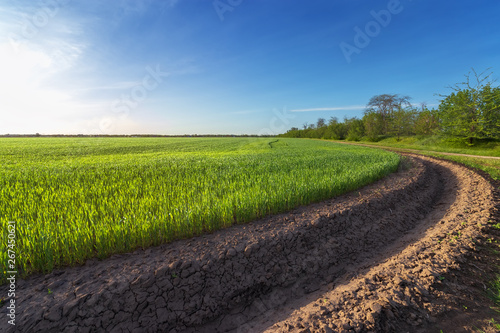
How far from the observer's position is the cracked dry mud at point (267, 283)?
256cm

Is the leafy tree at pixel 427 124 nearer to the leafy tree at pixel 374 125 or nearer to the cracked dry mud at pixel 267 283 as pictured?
the leafy tree at pixel 374 125

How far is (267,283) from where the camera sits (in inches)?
135

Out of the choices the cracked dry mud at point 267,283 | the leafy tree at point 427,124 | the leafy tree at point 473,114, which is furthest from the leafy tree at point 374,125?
→ the cracked dry mud at point 267,283

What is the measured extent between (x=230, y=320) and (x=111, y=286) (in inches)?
66.3

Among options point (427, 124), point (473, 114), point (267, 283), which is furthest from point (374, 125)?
point (267, 283)

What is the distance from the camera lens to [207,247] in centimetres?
365

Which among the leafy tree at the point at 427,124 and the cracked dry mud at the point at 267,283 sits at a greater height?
the leafy tree at the point at 427,124

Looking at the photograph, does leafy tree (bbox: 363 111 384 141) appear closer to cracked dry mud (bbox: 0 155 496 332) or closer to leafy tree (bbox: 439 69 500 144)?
leafy tree (bbox: 439 69 500 144)

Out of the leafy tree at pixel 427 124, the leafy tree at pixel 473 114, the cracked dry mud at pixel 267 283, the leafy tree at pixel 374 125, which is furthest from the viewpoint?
the leafy tree at pixel 374 125

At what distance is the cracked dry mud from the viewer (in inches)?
101

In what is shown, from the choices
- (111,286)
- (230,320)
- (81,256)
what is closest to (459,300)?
(230,320)

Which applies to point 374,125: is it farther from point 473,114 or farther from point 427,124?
point 473,114

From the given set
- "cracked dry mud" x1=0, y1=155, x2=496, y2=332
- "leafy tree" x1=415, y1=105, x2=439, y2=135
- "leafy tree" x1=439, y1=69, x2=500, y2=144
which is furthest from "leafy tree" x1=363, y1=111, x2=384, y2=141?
A: "cracked dry mud" x1=0, y1=155, x2=496, y2=332

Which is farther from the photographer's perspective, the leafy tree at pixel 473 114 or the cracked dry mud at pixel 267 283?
the leafy tree at pixel 473 114
